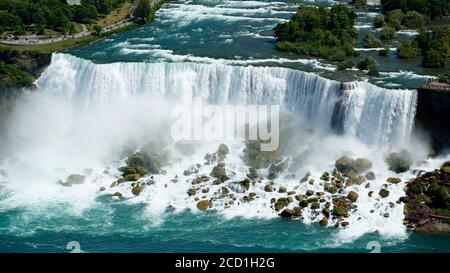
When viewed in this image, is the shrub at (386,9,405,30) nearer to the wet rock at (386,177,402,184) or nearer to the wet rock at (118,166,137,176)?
the wet rock at (386,177,402,184)

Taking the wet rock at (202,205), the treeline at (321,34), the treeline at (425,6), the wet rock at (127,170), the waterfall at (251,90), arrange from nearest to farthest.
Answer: the wet rock at (202,205) → the wet rock at (127,170) → the waterfall at (251,90) → the treeline at (321,34) → the treeline at (425,6)

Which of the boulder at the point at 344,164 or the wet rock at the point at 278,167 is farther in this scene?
the wet rock at the point at 278,167

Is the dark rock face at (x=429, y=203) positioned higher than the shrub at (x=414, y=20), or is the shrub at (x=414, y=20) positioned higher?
the shrub at (x=414, y=20)

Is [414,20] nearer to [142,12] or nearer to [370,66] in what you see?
[370,66]

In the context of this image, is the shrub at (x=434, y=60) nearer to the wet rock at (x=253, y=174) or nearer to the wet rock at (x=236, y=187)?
the wet rock at (x=253, y=174)

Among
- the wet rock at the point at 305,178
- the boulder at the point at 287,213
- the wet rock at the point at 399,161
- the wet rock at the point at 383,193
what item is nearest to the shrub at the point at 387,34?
the wet rock at the point at 399,161

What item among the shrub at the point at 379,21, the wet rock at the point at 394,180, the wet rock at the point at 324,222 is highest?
the shrub at the point at 379,21

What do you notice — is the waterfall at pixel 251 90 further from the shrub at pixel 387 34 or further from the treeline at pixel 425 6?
the treeline at pixel 425 6

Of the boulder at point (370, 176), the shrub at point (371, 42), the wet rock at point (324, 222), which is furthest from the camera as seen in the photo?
the shrub at point (371, 42)
